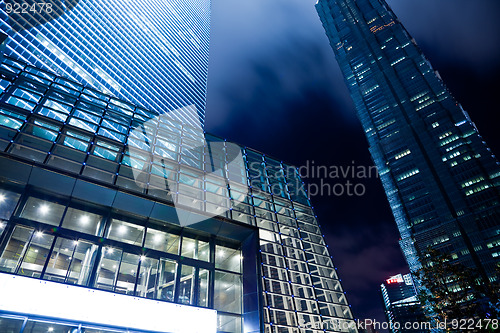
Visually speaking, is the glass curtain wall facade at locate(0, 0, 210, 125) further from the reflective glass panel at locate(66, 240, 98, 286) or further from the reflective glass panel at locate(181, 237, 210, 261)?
the reflective glass panel at locate(181, 237, 210, 261)

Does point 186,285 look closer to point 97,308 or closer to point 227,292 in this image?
point 227,292

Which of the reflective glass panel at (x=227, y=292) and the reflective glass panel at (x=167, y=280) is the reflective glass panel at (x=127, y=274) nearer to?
the reflective glass panel at (x=167, y=280)

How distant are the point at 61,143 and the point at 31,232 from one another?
7.10 m

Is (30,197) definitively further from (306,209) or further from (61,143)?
(306,209)

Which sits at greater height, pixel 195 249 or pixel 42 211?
pixel 42 211

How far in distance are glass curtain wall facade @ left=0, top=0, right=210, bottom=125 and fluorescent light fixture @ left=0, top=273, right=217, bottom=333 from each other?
88.0 metres

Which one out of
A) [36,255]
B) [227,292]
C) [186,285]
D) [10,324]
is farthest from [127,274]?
[227,292]

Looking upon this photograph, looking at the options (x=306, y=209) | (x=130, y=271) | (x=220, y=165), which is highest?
(x=220, y=165)

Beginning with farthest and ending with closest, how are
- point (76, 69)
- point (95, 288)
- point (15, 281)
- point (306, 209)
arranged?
point (76, 69)
point (306, 209)
point (95, 288)
point (15, 281)

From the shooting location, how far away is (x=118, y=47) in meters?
117

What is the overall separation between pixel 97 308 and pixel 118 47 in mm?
122717

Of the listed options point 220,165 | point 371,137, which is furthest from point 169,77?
point 220,165

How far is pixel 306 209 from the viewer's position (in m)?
30.7

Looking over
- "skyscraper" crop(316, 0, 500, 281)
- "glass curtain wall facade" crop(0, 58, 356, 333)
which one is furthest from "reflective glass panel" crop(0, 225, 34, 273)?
"skyscraper" crop(316, 0, 500, 281)
